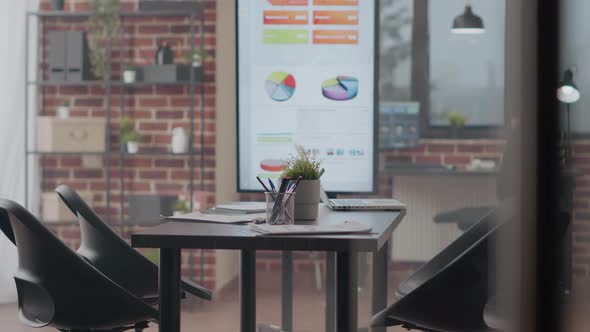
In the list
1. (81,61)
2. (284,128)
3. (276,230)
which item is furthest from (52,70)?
(276,230)

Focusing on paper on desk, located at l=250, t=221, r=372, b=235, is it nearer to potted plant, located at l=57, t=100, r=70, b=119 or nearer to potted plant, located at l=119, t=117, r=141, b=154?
potted plant, located at l=119, t=117, r=141, b=154

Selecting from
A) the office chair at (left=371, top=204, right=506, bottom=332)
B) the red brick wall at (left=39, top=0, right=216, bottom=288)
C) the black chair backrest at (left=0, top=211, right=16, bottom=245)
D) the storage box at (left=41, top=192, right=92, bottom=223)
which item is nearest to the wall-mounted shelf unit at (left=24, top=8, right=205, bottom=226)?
the red brick wall at (left=39, top=0, right=216, bottom=288)

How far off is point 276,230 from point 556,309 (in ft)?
4.22

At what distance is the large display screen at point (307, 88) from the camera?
3371mm

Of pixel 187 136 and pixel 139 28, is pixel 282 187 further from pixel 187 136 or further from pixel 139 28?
pixel 139 28

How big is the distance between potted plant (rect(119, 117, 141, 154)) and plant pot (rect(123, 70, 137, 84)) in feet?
0.74

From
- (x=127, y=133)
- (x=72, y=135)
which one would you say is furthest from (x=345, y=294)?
(x=72, y=135)

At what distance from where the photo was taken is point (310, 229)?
1.74 metres

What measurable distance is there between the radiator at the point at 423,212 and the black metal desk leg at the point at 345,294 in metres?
3.62

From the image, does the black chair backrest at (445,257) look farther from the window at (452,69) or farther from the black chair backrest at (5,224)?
the window at (452,69)

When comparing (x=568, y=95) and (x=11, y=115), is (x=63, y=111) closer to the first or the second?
(x=11, y=115)

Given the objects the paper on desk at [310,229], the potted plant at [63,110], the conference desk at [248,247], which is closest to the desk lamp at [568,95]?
the conference desk at [248,247]

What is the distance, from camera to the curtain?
14.8ft

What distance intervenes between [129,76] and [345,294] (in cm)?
330
